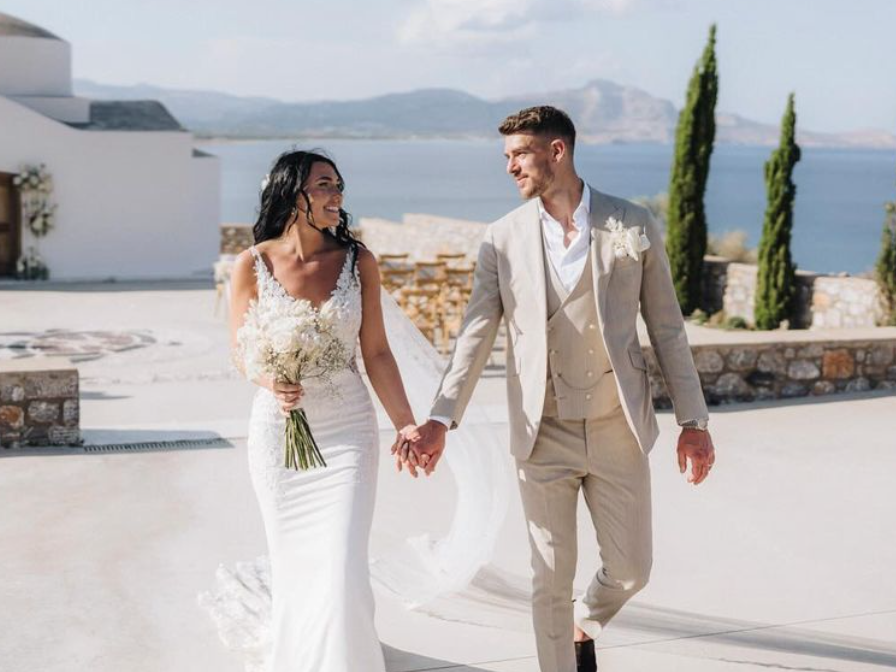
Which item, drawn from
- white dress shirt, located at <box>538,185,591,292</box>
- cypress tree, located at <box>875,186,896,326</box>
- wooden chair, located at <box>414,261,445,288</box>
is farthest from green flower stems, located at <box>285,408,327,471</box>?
cypress tree, located at <box>875,186,896,326</box>

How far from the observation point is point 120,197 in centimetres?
2641

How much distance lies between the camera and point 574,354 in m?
4.54

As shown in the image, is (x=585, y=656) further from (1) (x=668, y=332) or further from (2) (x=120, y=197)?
(2) (x=120, y=197)

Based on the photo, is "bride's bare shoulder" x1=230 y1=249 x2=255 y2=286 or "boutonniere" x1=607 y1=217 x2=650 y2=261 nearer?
"boutonniere" x1=607 y1=217 x2=650 y2=261

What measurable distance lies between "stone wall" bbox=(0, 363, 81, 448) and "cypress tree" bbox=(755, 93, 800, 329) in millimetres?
12172

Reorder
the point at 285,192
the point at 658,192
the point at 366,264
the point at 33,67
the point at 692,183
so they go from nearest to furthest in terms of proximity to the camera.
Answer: the point at 285,192 → the point at 366,264 → the point at 692,183 → the point at 33,67 → the point at 658,192

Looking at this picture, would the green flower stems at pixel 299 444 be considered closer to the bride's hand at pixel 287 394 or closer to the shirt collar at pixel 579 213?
the bride's hand at pixel 287 394

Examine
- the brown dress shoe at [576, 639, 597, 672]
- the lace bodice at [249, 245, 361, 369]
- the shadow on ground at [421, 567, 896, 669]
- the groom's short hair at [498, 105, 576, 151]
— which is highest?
the groom's short hair at [498, 105, 576, 151]

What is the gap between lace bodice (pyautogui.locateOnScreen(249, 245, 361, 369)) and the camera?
4.87 meters

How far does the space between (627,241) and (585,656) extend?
5.21 feet

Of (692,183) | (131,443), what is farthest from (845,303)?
(131,443)

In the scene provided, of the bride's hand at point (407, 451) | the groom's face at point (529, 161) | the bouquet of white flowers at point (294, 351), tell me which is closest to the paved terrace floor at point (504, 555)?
the bride's hand at point (407, 451)

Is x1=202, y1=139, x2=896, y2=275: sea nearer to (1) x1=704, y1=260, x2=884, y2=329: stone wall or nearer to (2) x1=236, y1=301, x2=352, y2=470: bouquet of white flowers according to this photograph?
(1) x1=704, y1=260, x2=884, y2=329: stone wall

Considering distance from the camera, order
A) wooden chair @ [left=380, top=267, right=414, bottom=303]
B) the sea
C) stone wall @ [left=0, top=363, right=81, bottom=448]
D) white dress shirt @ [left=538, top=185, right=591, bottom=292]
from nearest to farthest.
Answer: white dress shirt @ [left=538, top=185, right=591, bottom=292] → stone wall @ [left=0, top=363, right=81, bottom=448] → wooden chair @ [left=380, top=267, right=414, bottom=303] → the sea
